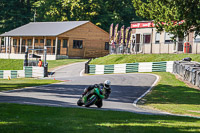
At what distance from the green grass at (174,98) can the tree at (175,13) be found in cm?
409

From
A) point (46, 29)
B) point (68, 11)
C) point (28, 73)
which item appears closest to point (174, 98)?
point (28, 73)

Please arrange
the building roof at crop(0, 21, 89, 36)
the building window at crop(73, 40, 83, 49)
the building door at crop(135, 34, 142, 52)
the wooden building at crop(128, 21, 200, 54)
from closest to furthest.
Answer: the wooden building at crop(128, 21, 200, 54) < the building door at crop(135, 34, 142, 52) < the building window at crop(73, 40, 83, 49) < the building roof at crop(0, 21, 89, 36)

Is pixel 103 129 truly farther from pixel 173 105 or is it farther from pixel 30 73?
pixel 30 73

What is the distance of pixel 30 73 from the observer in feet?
129

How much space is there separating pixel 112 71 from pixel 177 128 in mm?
29414

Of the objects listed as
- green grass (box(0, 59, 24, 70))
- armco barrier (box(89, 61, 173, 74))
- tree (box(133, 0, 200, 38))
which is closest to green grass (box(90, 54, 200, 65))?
armco barrier (box(89, 61, 173, 74))

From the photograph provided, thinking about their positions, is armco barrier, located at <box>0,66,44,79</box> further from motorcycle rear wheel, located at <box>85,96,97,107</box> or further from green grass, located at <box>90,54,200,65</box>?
motorcycle rear wheel, located at <box>85,96,97,107</box>

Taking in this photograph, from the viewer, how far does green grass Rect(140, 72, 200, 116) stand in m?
18.2

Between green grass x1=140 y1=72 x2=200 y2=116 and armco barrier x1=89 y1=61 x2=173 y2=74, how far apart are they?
22.7ft

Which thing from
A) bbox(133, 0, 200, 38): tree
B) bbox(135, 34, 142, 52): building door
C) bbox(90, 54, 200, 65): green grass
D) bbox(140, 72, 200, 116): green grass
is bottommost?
bbox(140, 72, 200, 116): green grass

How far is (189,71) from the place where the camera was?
27828 millimetres

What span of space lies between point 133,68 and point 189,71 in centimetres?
1053

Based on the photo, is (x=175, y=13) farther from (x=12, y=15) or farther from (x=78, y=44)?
(x=12, y=15)

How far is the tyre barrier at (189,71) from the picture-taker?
25.9 meters
